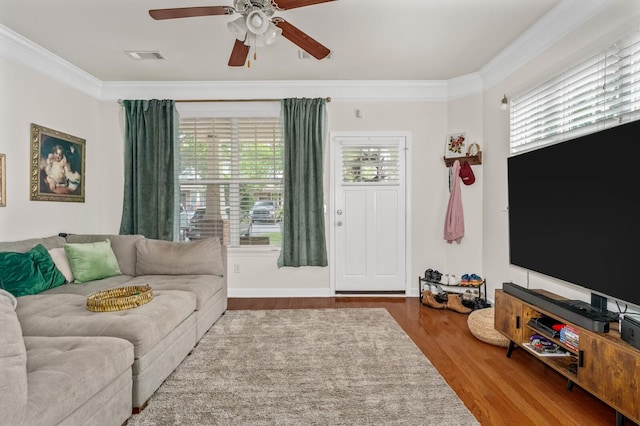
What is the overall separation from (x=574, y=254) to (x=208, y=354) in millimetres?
2622

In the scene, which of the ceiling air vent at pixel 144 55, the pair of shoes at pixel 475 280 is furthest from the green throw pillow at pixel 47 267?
the pair of shoes at pixel 475 280

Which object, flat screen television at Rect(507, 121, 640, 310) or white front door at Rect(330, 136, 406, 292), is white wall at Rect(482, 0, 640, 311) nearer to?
flat screen television at Rect(507, 121, 640, 310)

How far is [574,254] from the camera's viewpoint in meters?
2.19

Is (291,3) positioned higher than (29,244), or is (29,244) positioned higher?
(291,3)

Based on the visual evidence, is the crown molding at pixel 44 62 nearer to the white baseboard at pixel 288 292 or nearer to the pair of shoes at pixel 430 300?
the white baseboard at pixel 288 292

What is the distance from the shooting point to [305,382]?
89.7 inches

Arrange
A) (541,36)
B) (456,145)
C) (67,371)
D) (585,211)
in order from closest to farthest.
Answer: (67,371) < (585,211) < (541,36) < (456,145)

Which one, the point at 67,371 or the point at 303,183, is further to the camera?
the point at 303,183

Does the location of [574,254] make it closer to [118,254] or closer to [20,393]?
[20,393]

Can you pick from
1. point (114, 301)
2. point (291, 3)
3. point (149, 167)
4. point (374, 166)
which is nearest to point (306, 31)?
point (291, 3)

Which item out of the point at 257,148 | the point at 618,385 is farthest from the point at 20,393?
the point at 257,148

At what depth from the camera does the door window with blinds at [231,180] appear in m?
4.59

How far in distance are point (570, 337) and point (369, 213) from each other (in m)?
2.70

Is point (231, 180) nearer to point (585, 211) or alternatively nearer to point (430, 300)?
point (430, 300)
